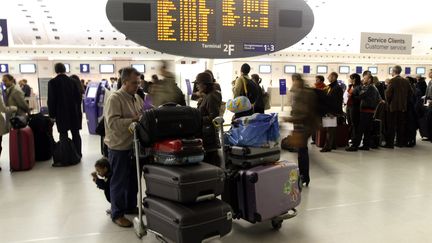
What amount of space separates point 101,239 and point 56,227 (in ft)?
1.81

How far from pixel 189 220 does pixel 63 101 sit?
3.81 m

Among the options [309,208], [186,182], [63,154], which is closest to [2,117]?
[63,154]

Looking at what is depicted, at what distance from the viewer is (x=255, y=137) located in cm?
287

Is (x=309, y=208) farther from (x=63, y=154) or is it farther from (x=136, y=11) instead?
(x=63, y=154)

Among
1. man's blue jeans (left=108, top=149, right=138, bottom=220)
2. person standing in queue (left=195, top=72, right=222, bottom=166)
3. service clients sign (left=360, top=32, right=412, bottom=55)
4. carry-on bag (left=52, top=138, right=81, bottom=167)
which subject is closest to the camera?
man's blue jeans (left=108, top=149, right=138, bottom=220)

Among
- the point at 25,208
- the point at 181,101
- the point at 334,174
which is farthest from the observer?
the point at 334,174

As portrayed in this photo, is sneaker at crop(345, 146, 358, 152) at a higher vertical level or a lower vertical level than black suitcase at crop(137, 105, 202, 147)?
lower

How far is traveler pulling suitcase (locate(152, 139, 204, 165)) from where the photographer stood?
2396mm

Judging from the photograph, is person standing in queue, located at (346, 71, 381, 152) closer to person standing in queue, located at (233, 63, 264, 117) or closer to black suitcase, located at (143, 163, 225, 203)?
person standing in queue, located at (233, 63, 264, 117)

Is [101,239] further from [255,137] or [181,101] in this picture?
[181,101]

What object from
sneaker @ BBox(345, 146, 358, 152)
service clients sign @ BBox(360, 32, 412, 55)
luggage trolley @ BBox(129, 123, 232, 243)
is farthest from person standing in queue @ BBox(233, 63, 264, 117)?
service clients sign @ BBox(360, 32, 412, 55)

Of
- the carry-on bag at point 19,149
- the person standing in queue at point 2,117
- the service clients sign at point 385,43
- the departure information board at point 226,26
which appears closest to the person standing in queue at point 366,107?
the service clients sign at point 385,43

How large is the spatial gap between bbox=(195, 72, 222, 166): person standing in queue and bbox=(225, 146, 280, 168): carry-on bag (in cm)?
25

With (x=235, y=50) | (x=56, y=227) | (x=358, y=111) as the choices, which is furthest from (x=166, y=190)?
(x=358, y=111)
